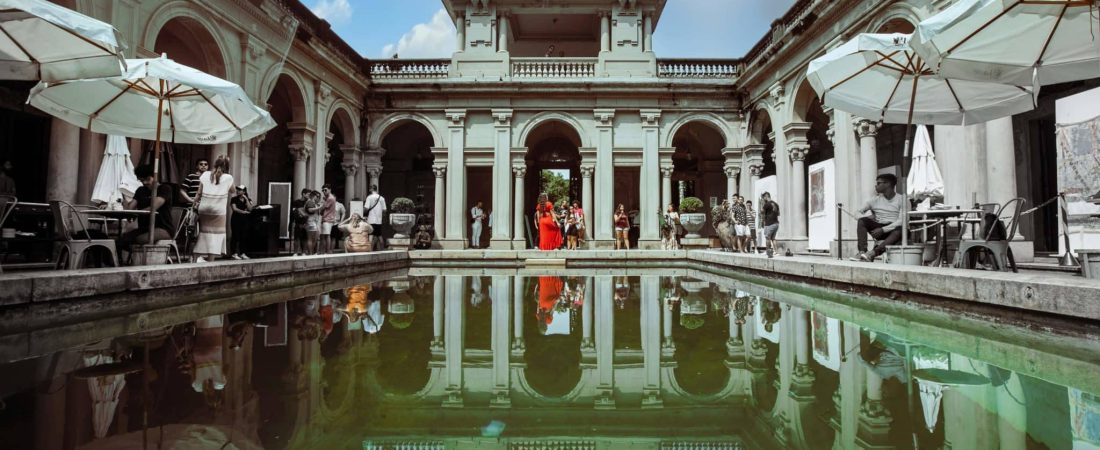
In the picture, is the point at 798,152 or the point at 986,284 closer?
the point at 986,284

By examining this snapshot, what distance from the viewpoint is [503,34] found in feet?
58.2

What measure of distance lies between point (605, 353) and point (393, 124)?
16187mm

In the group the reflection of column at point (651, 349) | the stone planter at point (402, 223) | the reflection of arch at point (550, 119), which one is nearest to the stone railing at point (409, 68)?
the reflection of arch at point (550, 119)

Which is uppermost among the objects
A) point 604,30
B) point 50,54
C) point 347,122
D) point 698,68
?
point 604,30

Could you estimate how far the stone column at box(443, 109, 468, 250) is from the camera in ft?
55.8

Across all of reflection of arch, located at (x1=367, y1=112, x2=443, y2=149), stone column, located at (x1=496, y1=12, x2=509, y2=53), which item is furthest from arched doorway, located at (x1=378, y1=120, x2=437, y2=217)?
stone column, located at (x1=496, y1=12, x2=509, y2=53)

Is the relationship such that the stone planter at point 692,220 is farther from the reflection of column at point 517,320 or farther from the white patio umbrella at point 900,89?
the reflection of column at point 517,320

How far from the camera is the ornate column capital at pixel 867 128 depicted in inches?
420

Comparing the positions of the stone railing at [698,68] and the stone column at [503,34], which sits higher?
the stone column at [503,34]

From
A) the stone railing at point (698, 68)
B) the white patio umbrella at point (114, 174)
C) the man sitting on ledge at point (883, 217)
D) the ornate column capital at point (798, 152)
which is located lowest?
the man sitting on ledge at point (883, 217)

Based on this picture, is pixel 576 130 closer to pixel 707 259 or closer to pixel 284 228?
pixel 707 259

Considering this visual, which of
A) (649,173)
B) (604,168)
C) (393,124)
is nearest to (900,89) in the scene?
(649,173)

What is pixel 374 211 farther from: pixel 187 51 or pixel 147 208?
pixel 147 208

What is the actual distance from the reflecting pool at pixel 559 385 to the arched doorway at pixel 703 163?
1729 centimetres
